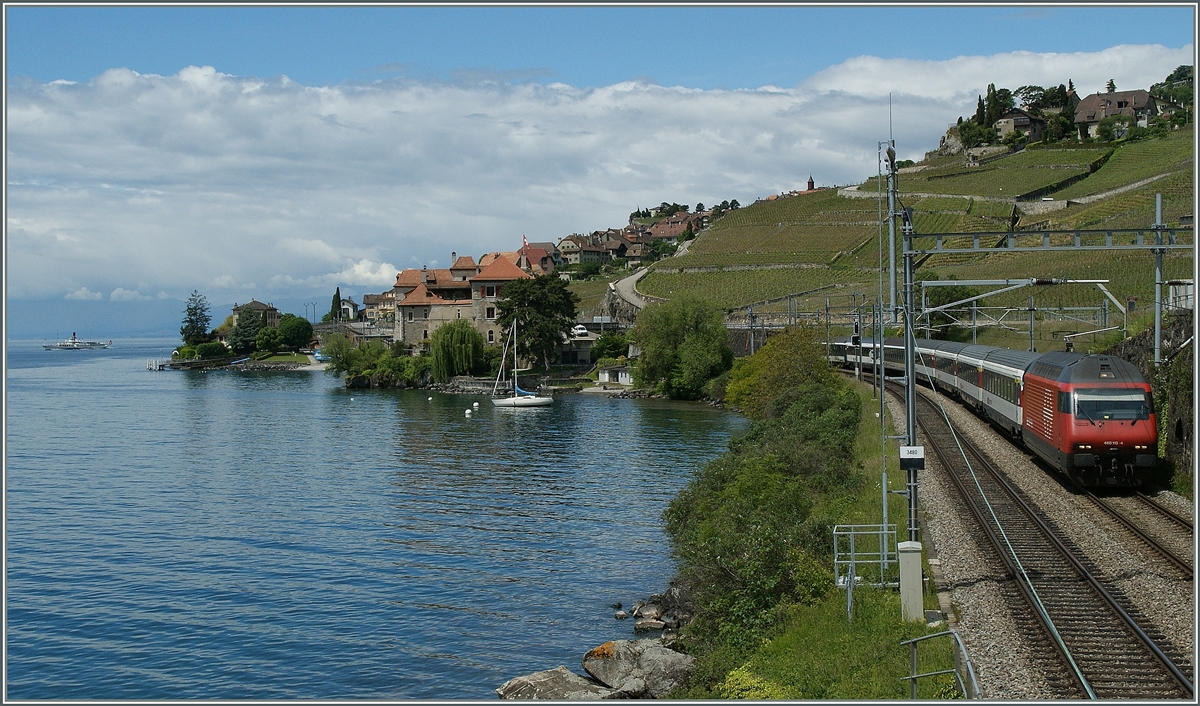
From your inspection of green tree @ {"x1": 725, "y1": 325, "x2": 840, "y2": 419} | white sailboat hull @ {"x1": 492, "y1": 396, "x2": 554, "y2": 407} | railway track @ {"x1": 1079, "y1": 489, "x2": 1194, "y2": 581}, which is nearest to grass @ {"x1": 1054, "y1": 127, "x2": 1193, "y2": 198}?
green tree @ {"x1": 725, "y1": 325, "x2": 840, "y2": 419}

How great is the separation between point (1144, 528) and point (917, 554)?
8.23 metres

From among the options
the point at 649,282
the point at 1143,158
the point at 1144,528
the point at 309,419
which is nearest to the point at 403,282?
the point at 649,282

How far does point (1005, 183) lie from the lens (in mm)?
146750

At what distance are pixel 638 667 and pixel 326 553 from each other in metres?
15.9

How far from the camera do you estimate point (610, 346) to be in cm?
10981

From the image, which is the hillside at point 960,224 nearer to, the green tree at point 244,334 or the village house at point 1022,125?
the village house at point 1022,125

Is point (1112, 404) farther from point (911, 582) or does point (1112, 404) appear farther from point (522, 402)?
point (522, 402)

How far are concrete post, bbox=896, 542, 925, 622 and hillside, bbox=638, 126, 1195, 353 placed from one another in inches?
2296

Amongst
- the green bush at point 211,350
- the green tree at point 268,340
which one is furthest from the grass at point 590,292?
the green bush at point 211,350

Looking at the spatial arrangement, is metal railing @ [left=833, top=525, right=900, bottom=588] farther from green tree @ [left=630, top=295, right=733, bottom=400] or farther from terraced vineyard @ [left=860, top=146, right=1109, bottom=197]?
terraced vineyard @ [left=860, top=146, right=1109, bottom=197]

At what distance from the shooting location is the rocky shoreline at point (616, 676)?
19.0 m

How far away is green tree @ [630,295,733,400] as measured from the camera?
287 feet

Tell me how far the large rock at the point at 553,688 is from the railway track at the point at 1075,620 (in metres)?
7.90

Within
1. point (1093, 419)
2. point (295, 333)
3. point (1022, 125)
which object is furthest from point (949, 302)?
point (295, 333)
